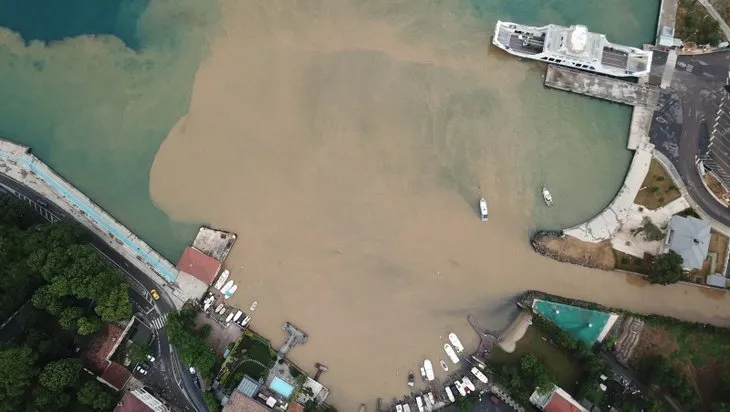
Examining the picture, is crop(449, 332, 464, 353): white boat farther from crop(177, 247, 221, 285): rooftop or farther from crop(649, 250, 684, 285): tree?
crop(177, 247, 221, 285): rooftop

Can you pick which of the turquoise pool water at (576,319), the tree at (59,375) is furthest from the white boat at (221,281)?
the turquoise pool water at (576,319)

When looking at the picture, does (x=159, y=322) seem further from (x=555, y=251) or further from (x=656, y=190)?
(x=656, y=190)

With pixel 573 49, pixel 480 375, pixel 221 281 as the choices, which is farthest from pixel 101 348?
pixel 573 49

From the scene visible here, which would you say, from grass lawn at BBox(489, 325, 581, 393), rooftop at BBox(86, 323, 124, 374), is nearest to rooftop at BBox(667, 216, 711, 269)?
grass lawn at BBox(489, 325, 581, 393)

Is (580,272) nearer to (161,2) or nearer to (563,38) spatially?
(563,38)

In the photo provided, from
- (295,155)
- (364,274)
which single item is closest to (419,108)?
(295,155)
